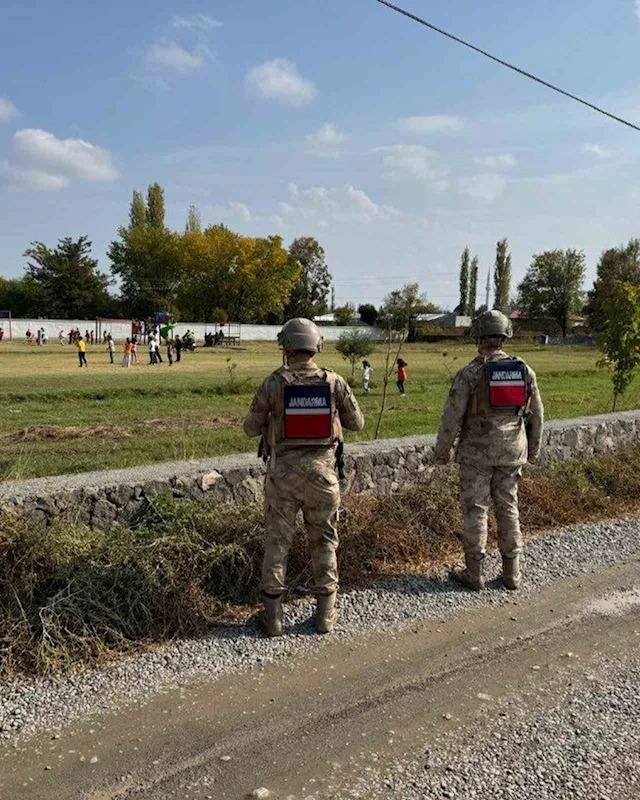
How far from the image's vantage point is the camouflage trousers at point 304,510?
4.04 meters

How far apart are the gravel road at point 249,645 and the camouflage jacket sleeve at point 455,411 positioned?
3.06 feet

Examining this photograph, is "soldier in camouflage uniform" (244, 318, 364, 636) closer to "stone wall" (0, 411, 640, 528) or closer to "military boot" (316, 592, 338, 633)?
"military boot" (316, 592, 338, 633)

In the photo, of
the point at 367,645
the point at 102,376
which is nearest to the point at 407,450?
the point at 367,645

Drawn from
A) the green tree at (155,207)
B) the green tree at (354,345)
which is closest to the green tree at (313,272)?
the green tree at (155,207)

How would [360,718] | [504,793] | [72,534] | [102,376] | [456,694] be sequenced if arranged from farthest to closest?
[102,376]
[72,534]
[456,694]
[360,718]
[504,793]

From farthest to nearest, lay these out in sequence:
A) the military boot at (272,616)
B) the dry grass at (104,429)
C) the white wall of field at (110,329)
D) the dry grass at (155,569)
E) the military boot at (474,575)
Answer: the white wall of field at (110,329), the dry grass at (104,429), the military boot at (474,575), the military boot at (272,616), the dry grass at (155,569)

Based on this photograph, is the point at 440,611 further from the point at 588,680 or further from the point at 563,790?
the point at 563,790

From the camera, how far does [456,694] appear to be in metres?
3.35

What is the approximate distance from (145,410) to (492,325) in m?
13.2

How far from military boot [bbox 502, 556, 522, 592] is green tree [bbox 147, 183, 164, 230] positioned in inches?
3728

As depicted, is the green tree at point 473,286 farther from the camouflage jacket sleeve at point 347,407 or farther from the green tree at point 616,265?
the camouflage jacket sleeve at point 347,407

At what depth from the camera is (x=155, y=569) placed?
13.2 ft

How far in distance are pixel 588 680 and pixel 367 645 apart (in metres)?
1.15

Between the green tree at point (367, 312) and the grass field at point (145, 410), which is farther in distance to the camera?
the green tree at point (367, 312)
